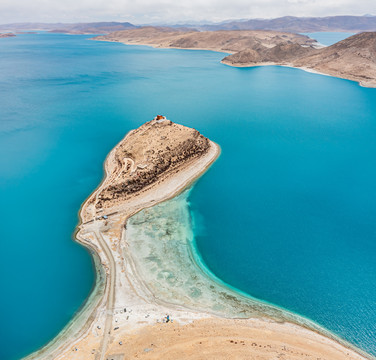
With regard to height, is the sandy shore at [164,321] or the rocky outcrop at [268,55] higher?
the rocky outcrop at [268,55]

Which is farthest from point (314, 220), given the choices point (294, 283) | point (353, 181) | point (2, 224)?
point (2, 224)

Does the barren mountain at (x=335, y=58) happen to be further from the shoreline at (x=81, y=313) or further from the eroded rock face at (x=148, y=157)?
the shoreline at (x=81, y=313)

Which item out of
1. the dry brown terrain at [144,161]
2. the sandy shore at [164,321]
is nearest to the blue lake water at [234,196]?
the sandy shore at [164,321]

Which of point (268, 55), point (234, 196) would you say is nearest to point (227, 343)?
point (234, 196)

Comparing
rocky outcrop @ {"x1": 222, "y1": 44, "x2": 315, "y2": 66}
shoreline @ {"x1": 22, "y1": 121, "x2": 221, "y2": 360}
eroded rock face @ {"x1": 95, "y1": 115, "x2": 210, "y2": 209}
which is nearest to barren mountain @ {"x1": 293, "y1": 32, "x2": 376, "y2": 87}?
rocky outcrop @ {"x1": 222, "y1": 44, "x2": 315, "y2": 66}

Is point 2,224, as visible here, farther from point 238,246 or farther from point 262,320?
point 262,320

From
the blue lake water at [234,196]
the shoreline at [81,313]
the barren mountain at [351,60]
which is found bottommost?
the shoreline at [81,313]

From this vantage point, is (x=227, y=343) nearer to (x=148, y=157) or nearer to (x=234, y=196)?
(x=234, y=196)
